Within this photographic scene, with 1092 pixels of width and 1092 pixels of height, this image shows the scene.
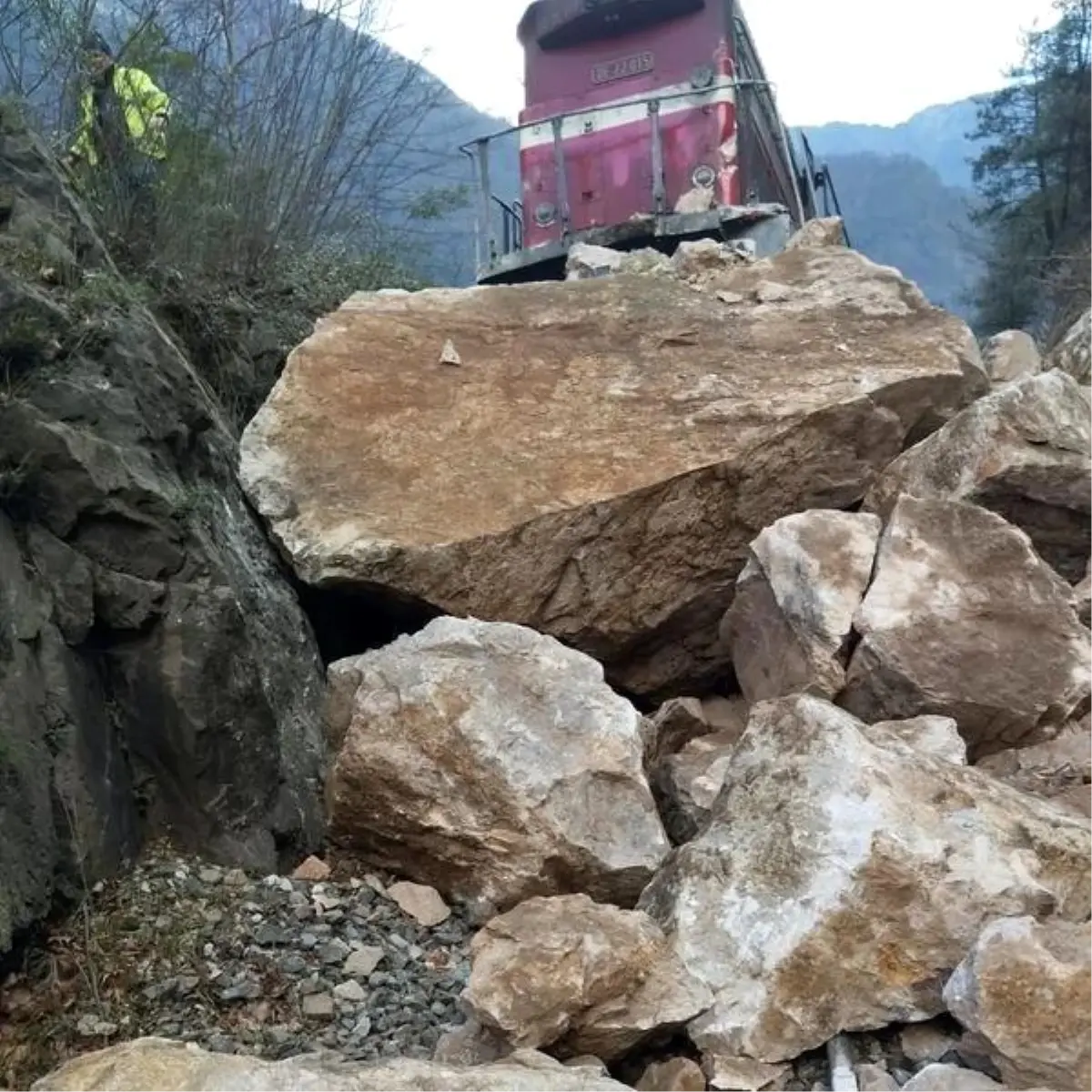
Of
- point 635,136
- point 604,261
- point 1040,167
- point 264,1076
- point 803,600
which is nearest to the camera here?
point 264,1076

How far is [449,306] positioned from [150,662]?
2.28 metres

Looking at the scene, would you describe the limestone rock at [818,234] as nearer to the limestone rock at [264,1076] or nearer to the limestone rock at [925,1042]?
the limestone rock at [925,1042]

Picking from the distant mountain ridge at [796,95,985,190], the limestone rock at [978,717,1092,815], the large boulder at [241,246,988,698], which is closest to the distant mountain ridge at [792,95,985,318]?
the distant mountain ridge at [796,95,985,190]

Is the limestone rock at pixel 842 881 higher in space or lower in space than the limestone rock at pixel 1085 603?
lower

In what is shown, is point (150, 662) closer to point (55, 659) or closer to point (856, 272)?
point (55, 659)

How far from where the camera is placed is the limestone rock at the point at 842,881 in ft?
7.74

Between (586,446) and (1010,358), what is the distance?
295 centimetres

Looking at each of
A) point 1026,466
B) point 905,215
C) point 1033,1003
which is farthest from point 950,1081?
point 905,215

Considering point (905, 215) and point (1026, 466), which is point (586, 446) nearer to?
point (1026, 466)

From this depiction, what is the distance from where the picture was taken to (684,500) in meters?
4.00

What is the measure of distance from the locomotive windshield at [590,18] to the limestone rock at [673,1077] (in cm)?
780

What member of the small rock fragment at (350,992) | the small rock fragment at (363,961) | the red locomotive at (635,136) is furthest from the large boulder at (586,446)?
the red locomotive at (635,136)

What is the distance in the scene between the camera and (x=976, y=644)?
3328 mm

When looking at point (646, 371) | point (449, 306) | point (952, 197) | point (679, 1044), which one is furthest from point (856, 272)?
point (952, 197)
